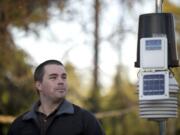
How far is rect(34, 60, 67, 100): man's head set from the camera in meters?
5.25

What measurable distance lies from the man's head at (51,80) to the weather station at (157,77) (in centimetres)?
76

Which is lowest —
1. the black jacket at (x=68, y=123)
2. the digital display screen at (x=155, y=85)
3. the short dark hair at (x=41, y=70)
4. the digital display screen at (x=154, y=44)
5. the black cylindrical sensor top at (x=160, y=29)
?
the black jacket at (x=68, y=123)

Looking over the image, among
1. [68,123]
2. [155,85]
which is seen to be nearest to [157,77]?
[155,85]

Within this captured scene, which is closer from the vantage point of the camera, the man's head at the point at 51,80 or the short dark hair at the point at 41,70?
the man's head at the point at 51,80

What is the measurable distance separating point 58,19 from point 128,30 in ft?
10.1

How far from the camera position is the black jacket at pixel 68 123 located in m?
5.17

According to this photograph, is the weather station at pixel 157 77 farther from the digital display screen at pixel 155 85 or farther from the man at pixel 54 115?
the man at pixel 54 115

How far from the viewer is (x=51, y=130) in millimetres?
5246

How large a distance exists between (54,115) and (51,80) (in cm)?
30

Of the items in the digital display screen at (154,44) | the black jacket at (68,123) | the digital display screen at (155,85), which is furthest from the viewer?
the digital display screen at (154,44)

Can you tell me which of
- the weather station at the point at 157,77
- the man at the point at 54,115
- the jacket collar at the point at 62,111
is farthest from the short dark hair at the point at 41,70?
the weather station at the point at 157,77

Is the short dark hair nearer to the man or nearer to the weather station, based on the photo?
the man

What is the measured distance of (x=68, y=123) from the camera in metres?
5.23

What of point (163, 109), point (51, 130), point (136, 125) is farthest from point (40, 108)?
point (136, 125)
